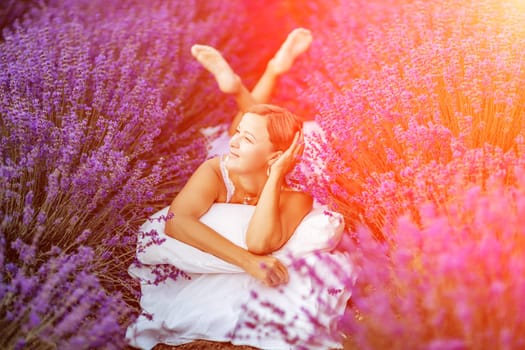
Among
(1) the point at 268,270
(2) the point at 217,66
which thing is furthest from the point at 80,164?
(2) the point at 217,66

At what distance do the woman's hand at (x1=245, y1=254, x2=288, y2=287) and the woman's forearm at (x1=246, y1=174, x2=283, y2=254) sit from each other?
0.14 feet

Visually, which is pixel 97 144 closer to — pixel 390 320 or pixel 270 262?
pixel 270 262

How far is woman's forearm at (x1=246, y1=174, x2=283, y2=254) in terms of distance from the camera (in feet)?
7.11

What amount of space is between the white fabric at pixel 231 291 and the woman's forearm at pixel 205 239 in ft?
0.13

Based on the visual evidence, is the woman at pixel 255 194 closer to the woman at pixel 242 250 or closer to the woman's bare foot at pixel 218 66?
the woman at pixel 242 250

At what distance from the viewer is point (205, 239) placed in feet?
7.25

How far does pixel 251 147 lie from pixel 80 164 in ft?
2.08

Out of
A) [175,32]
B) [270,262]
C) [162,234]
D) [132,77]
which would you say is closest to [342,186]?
[270,262]

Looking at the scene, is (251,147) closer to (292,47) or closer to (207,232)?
(207,232)

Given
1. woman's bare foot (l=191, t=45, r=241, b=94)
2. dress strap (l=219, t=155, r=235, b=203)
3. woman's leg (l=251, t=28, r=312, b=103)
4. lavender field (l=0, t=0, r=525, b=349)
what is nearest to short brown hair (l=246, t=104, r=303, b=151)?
lavender field (l=0, t=0, r=525, b=349)

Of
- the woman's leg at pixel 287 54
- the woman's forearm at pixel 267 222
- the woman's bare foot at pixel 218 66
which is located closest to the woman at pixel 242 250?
the woman's forearm at pixel 267 222

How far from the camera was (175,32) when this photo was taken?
A: 133 inches

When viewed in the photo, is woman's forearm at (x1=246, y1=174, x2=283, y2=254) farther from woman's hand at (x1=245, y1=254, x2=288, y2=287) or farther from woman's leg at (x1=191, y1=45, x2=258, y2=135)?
woman's leg at (x1=191, y1=45, x2=258, y2=135)

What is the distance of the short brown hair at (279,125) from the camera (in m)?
2.32
